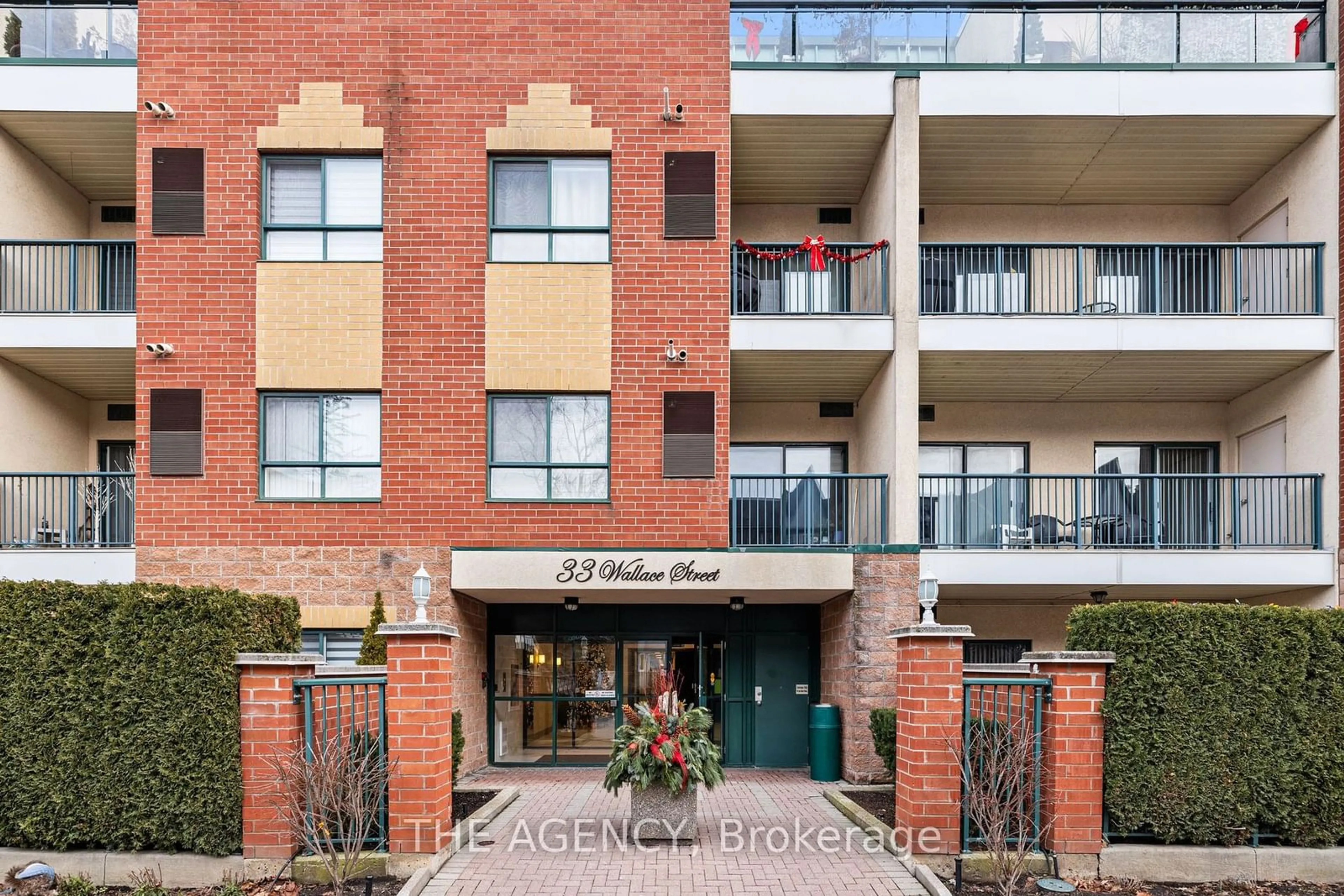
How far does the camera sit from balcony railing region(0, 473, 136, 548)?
14.2 metres

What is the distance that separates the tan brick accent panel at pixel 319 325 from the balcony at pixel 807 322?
16.9ft

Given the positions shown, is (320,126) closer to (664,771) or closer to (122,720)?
(122,720)

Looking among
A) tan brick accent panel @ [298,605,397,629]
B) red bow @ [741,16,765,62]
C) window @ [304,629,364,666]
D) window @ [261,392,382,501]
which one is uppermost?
red bow @ [741,16,765,62]

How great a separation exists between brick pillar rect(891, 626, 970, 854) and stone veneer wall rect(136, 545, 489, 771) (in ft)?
23.7

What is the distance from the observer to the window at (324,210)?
1419 cm

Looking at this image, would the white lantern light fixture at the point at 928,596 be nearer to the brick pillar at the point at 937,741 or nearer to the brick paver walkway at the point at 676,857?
the brick pillar at the point at 937,741

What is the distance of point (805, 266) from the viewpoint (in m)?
15.5

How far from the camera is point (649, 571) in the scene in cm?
1380

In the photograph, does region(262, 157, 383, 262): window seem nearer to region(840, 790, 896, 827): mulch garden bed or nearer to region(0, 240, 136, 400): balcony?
region(0, 240, 136, 400): balcony

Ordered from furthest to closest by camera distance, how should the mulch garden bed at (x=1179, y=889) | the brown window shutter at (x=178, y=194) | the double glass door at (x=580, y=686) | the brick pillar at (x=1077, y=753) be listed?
the double glass door at (x=580, y=686) → the brown window shutter at (x=178, y=194) → the brick pillar at (x=1077, y=753) → the mulch garden bed at (x=1179, y=889)

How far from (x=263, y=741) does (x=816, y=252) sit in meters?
10.0

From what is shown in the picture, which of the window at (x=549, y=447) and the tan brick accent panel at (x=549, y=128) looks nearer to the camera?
the window at (x=549, y=447)

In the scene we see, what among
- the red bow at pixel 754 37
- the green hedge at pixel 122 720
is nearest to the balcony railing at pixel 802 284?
the red bow at pixel 754 37

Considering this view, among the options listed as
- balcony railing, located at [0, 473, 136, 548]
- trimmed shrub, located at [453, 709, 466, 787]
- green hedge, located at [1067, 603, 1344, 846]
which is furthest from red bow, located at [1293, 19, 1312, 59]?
balcony railing, located at [0, 473, 136, 548]
